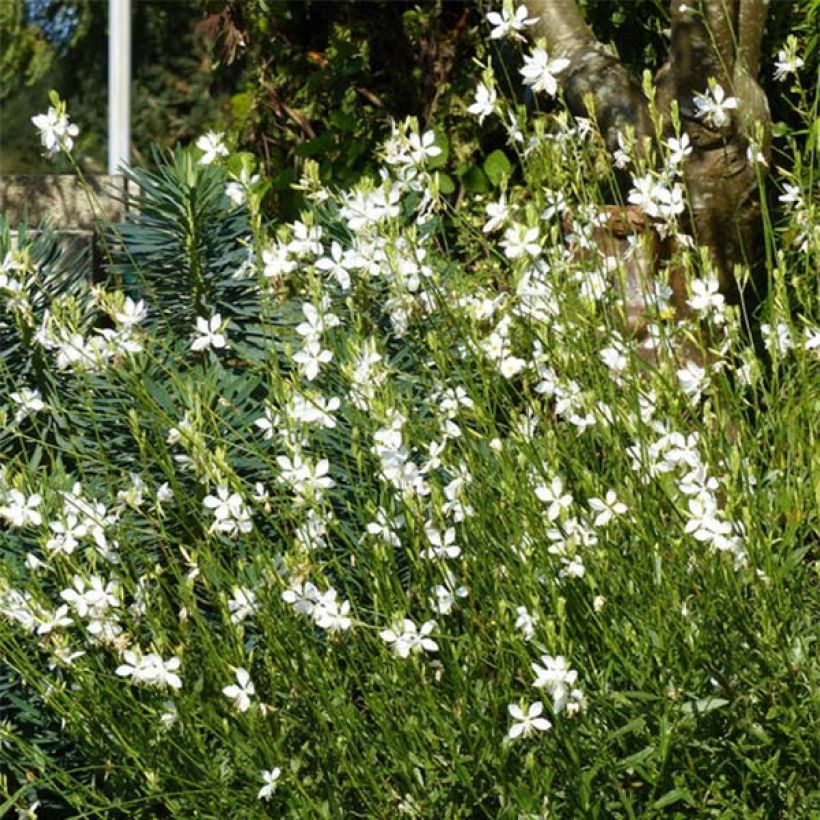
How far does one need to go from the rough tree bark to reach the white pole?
108 inches

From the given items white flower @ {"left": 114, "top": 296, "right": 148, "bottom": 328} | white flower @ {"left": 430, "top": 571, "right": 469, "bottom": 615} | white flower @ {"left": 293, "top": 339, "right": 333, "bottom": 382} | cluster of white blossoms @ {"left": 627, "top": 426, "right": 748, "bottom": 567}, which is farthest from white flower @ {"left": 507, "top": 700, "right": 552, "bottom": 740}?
white flower @ {"left": 114, "top": 296, "right": 148, "bottom": 328}

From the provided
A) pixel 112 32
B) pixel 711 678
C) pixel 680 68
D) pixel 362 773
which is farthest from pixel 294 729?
pixel 112 32

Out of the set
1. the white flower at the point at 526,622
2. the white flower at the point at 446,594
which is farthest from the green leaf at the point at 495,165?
the white flower at the point at 526,622

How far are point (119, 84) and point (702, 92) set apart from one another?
10.5 ft

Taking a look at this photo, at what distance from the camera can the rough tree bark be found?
324cm

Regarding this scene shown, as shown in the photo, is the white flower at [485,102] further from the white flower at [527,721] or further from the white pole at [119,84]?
the white pole at [119,84]

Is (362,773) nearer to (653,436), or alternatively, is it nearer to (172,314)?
(653,436)

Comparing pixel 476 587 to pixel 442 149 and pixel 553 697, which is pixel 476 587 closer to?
pixel 553 697

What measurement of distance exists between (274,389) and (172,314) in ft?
3.86

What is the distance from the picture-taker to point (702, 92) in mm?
3342

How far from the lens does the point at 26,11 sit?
7.62 meters

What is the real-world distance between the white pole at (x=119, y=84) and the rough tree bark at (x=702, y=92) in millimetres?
2754

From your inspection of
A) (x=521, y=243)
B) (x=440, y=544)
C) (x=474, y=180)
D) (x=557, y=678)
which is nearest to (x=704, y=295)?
(x=521, y=243)

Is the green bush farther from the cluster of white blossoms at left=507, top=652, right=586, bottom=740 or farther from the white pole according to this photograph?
the white pole
